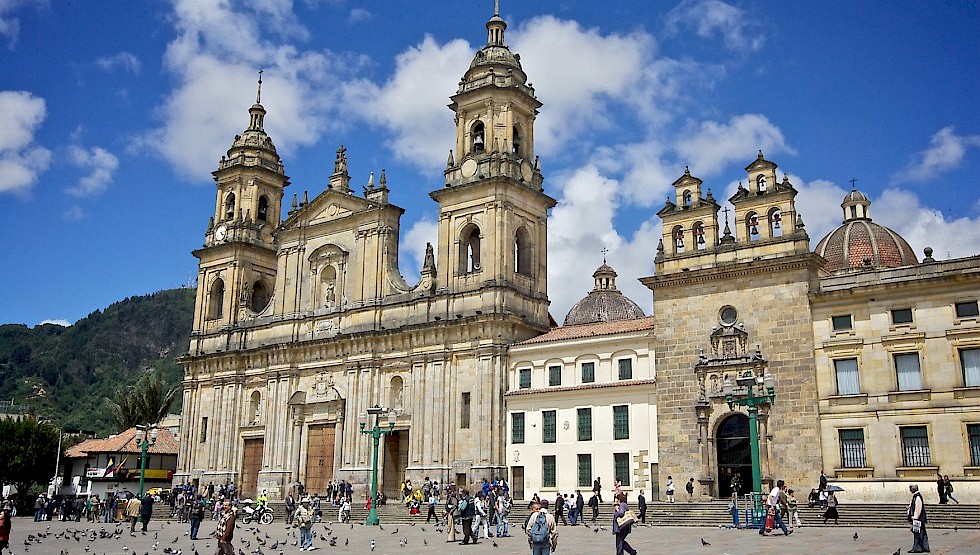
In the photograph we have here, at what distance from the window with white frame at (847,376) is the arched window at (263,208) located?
41362mm

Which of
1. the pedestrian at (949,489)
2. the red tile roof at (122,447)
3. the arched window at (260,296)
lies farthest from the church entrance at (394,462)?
the pedestrian at (949,489)

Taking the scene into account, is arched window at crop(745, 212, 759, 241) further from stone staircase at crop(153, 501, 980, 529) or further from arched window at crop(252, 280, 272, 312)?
arched window at crop(252, 280, 272, 312)

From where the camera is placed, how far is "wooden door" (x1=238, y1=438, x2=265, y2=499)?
56125 mm

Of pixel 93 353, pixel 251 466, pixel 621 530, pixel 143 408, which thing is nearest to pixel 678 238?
pixel 621 530

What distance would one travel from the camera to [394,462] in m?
49.8

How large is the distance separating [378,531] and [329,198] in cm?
2729

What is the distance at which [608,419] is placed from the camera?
42750 mm

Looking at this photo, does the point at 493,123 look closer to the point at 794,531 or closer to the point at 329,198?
the point at 329,198

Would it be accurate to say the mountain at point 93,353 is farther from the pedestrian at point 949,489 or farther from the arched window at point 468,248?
the pedestrian at point 949,489

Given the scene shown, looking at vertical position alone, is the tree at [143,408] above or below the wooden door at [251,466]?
above

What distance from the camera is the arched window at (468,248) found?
163ft

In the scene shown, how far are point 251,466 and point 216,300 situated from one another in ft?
43.4

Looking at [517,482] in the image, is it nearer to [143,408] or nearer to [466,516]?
[466,516]

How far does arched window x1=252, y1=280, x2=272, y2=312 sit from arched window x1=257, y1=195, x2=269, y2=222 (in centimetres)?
462
